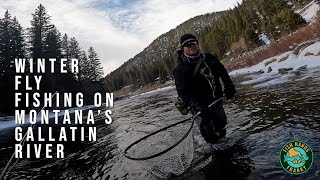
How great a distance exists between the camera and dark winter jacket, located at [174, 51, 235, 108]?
6.56 meters

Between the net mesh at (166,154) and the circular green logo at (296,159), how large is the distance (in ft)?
6.78

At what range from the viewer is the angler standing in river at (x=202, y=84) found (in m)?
6.54

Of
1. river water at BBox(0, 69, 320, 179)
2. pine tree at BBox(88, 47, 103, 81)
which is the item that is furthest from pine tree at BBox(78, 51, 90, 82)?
river water at BBox(0, 69, 320, 179)

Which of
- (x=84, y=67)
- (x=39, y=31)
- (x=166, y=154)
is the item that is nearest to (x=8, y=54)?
(x=39, y=31)

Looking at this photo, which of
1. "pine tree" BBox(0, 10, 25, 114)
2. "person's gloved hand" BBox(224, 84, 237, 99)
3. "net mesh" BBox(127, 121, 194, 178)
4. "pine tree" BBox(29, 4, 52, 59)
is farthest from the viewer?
"pine tree" BBox(29, 4, 52, 59)

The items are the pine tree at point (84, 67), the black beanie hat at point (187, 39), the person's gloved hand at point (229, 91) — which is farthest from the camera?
the pine tree at point (84, 67)

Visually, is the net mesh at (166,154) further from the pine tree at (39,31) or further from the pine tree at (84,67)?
the pine tree at (84,67)

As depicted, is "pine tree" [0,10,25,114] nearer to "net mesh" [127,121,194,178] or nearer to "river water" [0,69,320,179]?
"river water" [0,69,320,179]

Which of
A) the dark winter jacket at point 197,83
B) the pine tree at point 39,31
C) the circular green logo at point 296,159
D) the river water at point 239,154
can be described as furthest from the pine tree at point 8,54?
the circular green logo at point 296,159

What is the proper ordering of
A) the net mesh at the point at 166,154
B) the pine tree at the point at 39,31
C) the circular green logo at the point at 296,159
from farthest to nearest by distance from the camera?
the pine tree at the point at 39,31 < the net mesh at the point at 166,154 < the circular green logo at the point at 296,159

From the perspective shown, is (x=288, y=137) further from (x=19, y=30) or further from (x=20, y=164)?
(x=19, y=30)

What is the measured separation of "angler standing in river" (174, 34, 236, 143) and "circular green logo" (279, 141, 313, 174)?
6.99ft

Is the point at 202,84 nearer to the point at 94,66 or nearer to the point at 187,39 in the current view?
the point at 187,39

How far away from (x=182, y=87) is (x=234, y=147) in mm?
1780
